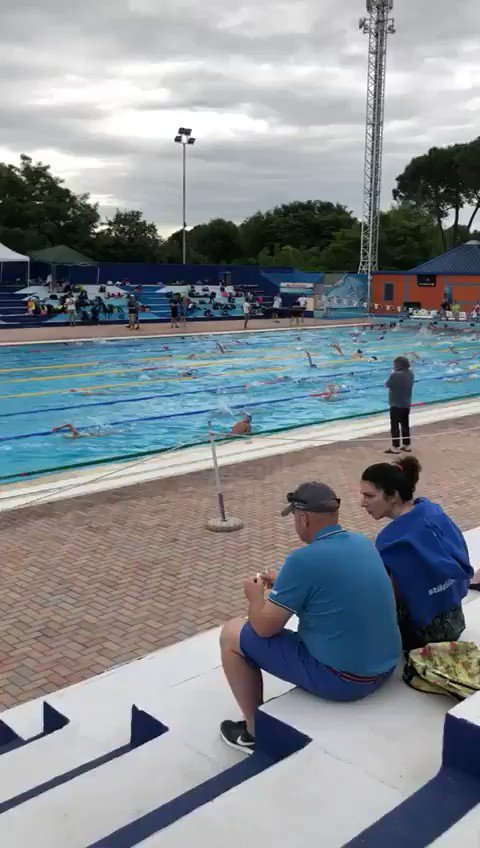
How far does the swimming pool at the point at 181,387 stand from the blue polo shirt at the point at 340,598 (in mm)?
Answer: 5802

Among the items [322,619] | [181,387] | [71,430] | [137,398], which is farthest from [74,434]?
[322,619]

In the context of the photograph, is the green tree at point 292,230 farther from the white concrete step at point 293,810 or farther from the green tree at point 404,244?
the white concrete step at point 293,810

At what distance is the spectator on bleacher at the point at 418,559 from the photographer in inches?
119

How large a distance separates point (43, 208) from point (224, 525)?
44.1m

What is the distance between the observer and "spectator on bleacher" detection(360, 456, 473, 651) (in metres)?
3.02

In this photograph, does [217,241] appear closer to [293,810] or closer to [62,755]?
[62,755]

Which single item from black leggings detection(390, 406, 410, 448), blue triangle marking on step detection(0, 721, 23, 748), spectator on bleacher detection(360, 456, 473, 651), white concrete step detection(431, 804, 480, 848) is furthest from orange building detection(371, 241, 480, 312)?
white concrete step detection(431, 804, 480, 848)

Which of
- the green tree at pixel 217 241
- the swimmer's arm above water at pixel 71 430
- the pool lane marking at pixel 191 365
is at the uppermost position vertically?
the green tree at pixel 217 241

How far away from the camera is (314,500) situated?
273 cm

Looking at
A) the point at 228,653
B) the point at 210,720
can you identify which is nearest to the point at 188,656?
the point at 210,720

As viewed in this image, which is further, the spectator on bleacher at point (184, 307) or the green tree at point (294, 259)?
the green tree at point (294, 259)

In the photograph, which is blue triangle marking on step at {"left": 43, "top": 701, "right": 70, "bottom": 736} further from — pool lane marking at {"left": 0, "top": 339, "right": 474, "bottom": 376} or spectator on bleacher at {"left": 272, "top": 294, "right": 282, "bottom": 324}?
spectator on bleacher at {"left": 272, "top": 294, "right": 282, "bottom": 324}

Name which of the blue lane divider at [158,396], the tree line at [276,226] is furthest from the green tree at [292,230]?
the blue lane divider at [158,396]

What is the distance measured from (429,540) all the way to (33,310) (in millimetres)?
27142
